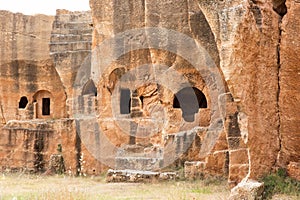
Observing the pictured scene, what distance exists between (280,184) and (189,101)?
8301 millimetres

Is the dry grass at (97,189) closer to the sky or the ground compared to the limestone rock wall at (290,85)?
closer to the ground

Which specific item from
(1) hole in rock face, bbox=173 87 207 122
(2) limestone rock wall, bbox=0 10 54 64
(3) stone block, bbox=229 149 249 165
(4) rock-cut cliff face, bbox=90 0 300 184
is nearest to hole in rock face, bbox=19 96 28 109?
(2) limestone rock wall, bbox=0 10 54 64

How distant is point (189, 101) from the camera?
50.6ft

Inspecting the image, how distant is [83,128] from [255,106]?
7500mm

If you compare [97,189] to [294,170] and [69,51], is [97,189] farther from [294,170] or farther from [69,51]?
[69,51]

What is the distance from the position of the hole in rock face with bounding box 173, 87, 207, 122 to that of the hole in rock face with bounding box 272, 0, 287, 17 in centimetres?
687

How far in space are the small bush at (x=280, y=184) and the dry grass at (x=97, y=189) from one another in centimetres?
Answer: 84

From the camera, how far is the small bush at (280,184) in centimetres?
709

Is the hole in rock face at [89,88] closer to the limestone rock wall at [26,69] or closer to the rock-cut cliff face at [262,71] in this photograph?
the limestone rock wall at [26,69]

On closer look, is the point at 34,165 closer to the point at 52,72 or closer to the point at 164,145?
the point at 164,145

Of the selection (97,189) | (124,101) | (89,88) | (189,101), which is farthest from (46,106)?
(97,189)

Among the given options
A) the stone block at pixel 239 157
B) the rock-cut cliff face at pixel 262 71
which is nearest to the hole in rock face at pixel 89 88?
the stone block at pixel 239 157

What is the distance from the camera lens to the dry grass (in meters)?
8.24

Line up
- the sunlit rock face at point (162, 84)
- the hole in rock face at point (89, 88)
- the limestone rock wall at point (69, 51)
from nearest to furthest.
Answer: the sunlit rock face at point (162, 84), the hole in rock face at point (89, 88), the limestone rock wall at point (69, 51)
